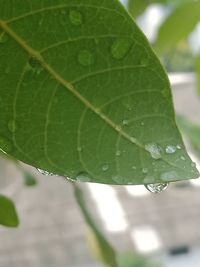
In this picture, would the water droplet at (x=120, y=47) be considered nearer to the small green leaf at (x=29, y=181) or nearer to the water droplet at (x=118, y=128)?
the water droplet at (x=118, y=128)

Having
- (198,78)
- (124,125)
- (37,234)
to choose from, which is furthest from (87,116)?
(37,234)

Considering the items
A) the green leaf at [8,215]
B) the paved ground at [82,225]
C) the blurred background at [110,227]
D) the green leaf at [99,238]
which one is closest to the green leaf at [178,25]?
the green leaf at [99,238]

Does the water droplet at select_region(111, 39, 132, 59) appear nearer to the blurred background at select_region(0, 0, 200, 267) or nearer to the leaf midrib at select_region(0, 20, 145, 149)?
the leaf midrib at select_region(0, 20, 145, 149)

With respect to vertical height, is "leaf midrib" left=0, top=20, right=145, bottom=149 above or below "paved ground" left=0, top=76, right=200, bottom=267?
above

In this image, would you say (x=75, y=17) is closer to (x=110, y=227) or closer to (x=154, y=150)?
(x=154, y=150)

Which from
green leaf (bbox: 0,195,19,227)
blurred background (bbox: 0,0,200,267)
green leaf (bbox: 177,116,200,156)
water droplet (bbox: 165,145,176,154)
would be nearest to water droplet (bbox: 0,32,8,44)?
water droplet (bbox: 165,145,176,154)

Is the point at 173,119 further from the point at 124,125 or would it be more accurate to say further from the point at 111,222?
the point at 111,222

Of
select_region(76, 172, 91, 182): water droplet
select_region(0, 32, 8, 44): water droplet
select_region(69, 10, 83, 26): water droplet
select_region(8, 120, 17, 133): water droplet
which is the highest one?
select_region(69, 10, 83, 26): water droplet

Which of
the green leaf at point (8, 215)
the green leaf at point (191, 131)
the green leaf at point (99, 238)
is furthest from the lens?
the green leaf at point (191, 131)
